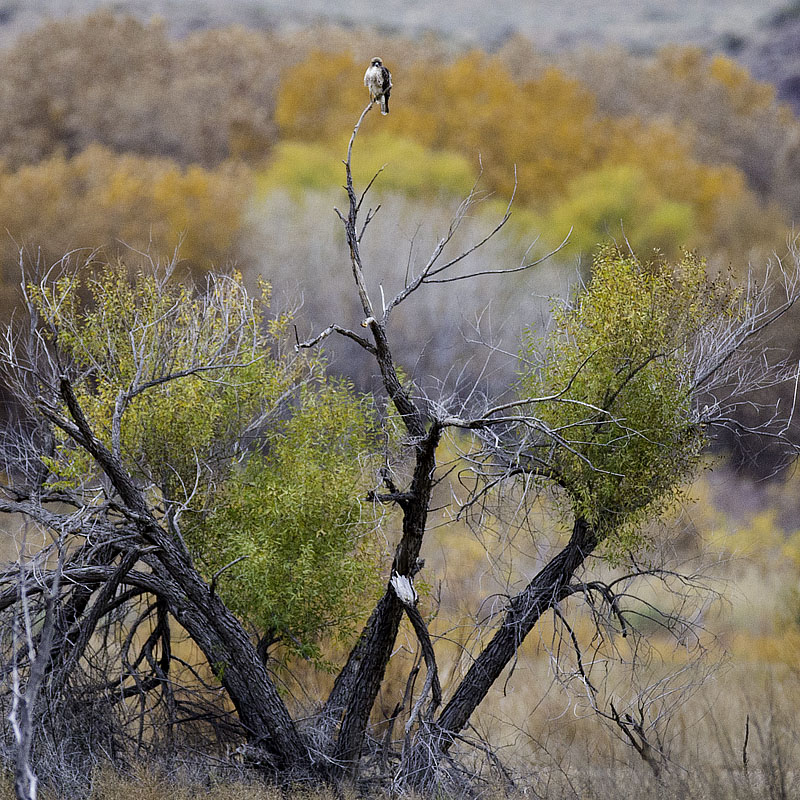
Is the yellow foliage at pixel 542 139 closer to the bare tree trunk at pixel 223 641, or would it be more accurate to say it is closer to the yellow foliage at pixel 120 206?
the yellow foliage at pixel 120 206

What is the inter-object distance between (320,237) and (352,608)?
17.1 metres

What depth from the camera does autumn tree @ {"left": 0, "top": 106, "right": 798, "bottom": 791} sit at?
1048 centimetres

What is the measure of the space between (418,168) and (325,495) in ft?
71.1

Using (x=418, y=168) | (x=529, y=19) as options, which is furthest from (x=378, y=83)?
(x=529, y=19)

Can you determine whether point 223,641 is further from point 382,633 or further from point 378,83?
point 378,83

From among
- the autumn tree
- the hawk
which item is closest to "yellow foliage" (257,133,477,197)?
the autumn tree

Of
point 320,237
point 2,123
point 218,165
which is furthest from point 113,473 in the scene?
point 2,123

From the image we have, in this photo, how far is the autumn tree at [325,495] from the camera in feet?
34.4

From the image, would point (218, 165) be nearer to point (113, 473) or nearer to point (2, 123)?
point (2, 123)

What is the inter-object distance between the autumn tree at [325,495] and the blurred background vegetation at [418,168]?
7.65 metres

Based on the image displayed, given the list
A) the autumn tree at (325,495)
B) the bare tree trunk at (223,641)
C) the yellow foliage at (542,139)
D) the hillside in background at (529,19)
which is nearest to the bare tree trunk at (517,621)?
the autumn tree at (325,495)

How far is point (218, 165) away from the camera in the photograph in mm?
35125

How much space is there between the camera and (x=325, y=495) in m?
12.7

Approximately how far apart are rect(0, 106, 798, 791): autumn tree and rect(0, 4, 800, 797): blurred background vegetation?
7.65 metres
